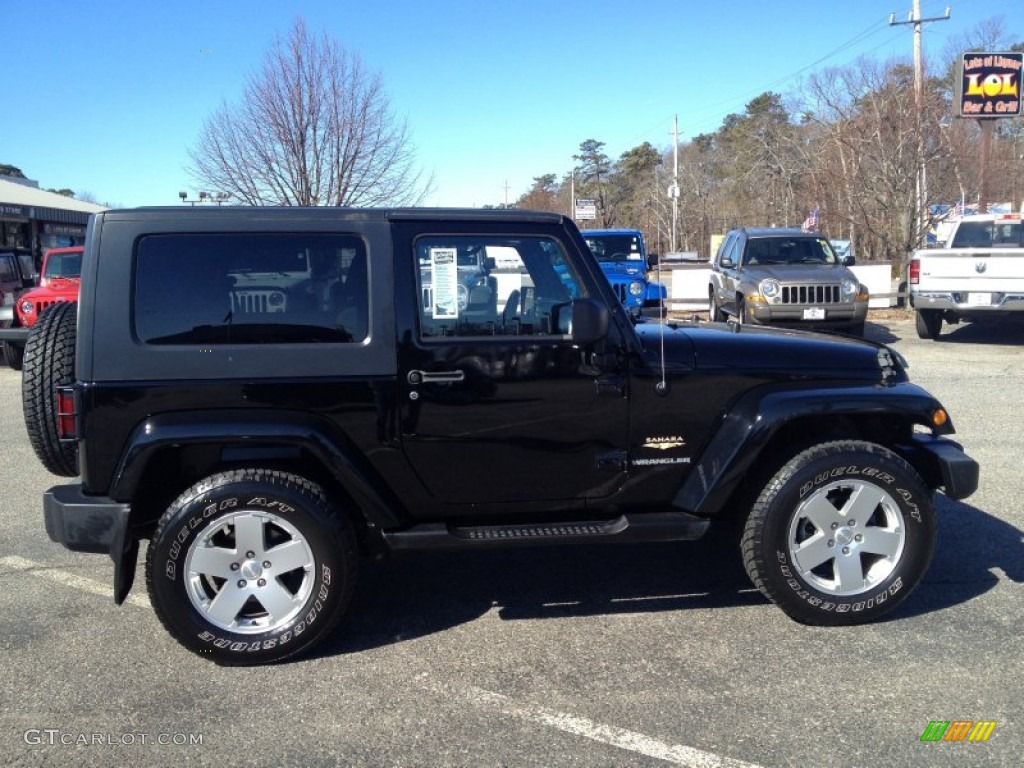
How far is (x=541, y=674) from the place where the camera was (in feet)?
11.6

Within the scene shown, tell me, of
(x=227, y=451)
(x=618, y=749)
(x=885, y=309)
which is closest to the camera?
(x=618, y=749)

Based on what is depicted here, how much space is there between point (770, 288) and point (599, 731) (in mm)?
10297

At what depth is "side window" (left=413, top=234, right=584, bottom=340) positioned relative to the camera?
3732 mm

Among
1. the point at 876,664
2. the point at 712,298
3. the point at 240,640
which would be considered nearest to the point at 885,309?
the point at 712,298

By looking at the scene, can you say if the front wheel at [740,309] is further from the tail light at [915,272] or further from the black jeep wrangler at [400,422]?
the black jeep wrangler at [400,422]

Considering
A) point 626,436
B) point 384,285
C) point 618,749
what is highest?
point 384,285

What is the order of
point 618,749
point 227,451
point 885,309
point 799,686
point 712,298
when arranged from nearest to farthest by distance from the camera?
point 618,749 → point 799,686 → point 227,451 → point 712,298 → point 885,309

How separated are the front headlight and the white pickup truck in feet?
8.15

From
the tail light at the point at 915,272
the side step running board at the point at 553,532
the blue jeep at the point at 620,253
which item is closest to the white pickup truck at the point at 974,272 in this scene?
the tail light at the point at 915,272

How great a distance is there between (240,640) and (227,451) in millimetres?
788

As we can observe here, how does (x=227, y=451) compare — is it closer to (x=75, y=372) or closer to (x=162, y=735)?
(x=75, y=372)

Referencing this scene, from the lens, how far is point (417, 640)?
3.85 m

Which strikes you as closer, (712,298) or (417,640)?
(417,640)

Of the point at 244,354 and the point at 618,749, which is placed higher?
the point at 244,354
